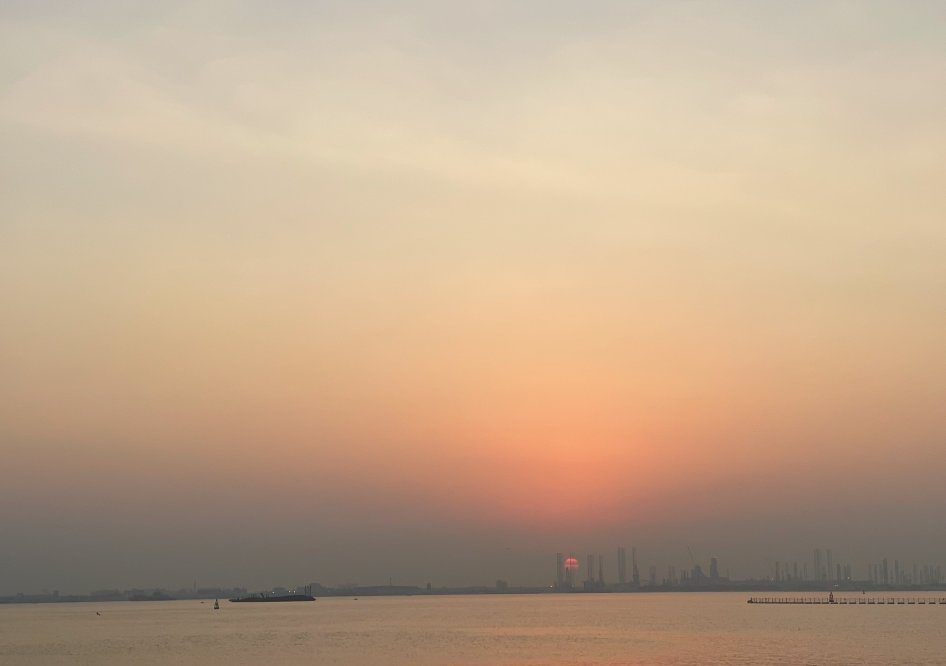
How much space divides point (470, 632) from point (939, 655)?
3453 inches

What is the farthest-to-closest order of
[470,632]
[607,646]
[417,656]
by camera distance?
[470,632], [607,646], [417,656]

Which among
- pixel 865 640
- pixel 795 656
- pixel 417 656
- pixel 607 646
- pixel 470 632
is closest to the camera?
pixel 795 656

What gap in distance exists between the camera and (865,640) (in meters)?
153

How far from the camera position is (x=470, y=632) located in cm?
19038

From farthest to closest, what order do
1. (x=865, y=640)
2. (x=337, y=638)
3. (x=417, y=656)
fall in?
(x=337, y=638), (x=865, y=640), (x=417, y=656)

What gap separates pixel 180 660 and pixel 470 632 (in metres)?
71.3

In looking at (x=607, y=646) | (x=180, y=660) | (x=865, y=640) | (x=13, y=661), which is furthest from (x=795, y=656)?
(x=13, y=661)

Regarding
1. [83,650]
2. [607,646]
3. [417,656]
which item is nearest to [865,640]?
[607,646]

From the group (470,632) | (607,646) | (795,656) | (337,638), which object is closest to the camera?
(795,656)

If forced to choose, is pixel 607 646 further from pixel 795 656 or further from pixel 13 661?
pixel 13 661

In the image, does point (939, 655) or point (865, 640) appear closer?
point (939, 655)

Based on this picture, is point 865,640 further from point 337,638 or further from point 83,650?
point 83,650

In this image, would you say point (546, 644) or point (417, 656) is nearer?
point (417, 656)

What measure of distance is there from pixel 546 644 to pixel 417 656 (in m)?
28.6
